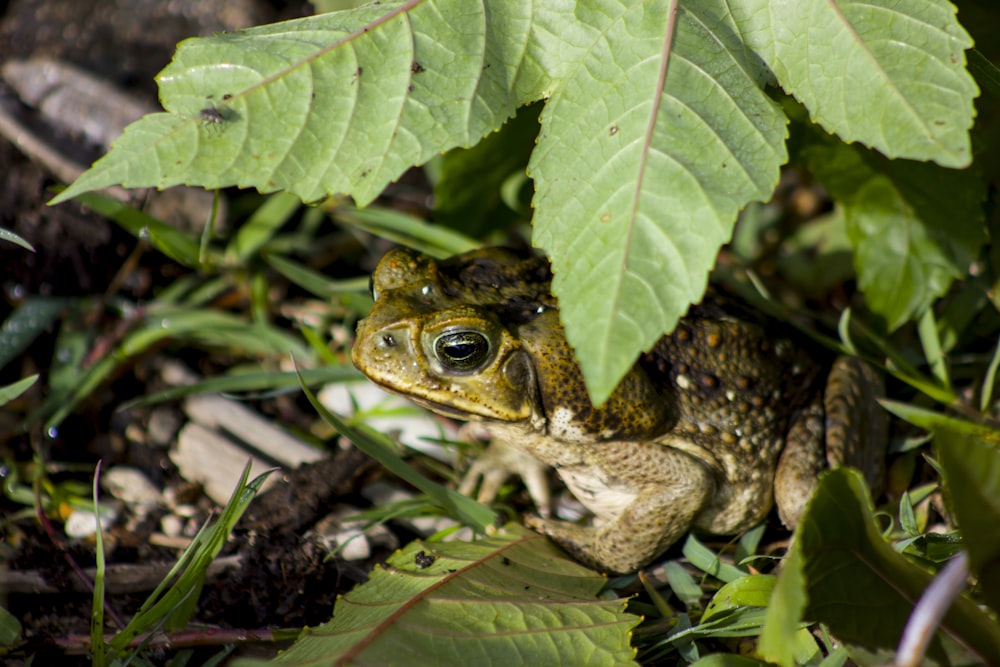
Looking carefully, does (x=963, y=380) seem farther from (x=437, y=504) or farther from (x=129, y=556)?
(x=129, y=556)

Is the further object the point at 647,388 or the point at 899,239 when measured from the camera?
the point at 899,239

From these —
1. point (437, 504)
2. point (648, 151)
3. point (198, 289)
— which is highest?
point (648, 151)

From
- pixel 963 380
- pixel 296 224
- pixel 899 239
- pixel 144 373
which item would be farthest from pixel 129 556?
pixel 963 380

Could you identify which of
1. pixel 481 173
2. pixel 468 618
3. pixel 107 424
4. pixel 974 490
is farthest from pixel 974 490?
pixel 107 424

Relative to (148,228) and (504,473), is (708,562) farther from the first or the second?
(148,228)

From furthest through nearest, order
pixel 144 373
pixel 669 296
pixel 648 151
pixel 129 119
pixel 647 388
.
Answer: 1. pixel 129 119
2. pixel 144 373
3. pixel 647 388
4. pixel 648 151
5. pixel 669 296

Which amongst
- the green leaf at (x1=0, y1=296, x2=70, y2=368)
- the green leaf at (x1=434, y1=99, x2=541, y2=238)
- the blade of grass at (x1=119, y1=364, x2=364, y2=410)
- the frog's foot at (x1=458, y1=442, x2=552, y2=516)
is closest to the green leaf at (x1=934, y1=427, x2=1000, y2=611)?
the frog's foot at (x1=458, y1=442, x2=552, y2=516)

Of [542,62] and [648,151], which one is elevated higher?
[542,62]

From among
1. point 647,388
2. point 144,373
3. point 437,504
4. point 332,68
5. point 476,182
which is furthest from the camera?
point 144,373

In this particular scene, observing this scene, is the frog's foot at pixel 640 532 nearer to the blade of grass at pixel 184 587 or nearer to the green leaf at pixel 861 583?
the green leaf at pixel 861 583
